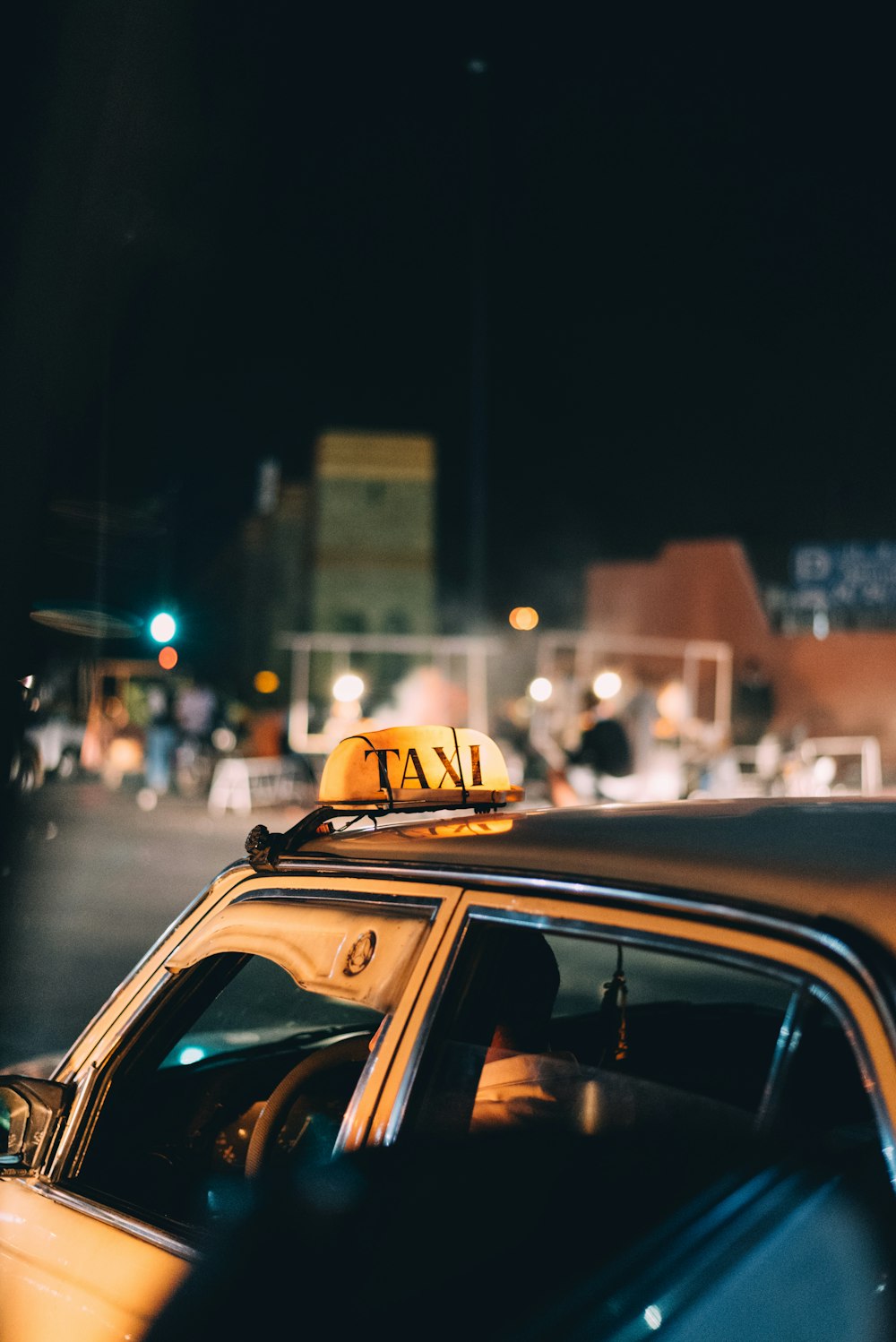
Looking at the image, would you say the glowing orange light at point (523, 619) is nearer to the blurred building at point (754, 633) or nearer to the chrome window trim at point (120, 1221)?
the blurred building at point (754, 633)

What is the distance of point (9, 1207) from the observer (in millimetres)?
1884

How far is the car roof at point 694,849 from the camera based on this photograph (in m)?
1.21

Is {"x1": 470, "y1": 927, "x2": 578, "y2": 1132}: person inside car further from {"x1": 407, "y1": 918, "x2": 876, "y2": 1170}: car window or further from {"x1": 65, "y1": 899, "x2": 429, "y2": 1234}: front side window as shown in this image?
{"x1": 65, "y1": 899, "x2": 429, "y2": 1234}: front side window

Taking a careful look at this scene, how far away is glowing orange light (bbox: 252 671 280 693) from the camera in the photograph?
43.2m

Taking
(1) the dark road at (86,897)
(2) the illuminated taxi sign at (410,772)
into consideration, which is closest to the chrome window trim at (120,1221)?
(2) the illuminated taxi sign at (410,772)

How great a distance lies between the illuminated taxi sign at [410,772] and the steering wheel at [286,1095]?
17.2 inches

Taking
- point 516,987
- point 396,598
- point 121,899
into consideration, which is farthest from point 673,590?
point 516,987

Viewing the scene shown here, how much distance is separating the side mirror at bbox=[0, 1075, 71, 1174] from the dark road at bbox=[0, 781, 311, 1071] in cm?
147

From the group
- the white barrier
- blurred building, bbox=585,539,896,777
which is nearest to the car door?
the white barrier

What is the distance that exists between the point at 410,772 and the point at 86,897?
29.0 ft

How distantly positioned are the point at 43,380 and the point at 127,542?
162 centimetres

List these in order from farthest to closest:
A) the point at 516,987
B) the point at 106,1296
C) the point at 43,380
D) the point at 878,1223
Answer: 1. the point at 43,380
2. the point at 516,987
3. the point at 106,1296
4. the point at 878,1223

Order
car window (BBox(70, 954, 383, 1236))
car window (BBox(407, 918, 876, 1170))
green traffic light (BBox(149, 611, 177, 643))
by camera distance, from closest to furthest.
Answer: car window (BBox(407, 918, 876, 1170)), car window (BBox(70, 954, 383, 1236)), green traffic light (BBox(149, 611, 177, 643))

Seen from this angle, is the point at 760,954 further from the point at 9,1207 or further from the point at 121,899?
the point at 121,899
